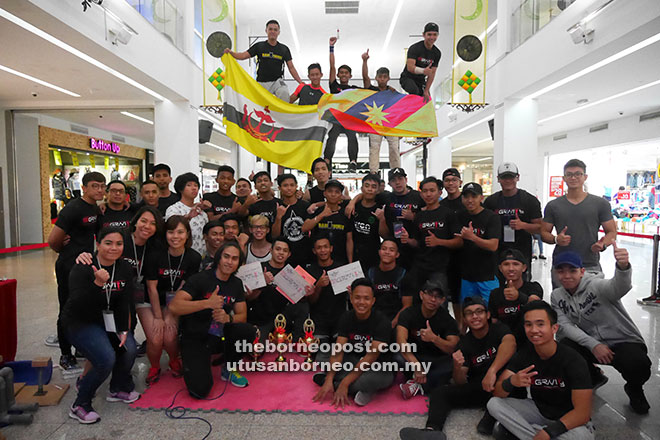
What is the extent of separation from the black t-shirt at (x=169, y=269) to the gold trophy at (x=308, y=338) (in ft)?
3.65

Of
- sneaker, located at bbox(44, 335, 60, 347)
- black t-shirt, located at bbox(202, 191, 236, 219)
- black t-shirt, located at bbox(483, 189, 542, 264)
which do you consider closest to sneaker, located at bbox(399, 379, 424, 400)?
black t-shirt, located at bbox(483, 189, 542, 264)

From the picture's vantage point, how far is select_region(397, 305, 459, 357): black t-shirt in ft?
9.73

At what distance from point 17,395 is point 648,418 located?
442cm

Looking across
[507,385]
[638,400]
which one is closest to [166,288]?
[507,385]

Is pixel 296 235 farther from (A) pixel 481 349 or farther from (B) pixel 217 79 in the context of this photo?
(B) pixel 217 79

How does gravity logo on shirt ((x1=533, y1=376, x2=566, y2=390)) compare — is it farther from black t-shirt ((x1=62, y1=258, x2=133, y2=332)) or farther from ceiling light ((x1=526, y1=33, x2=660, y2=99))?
ceiling light ((x1=526, y1=33, x2=660, y2=99))

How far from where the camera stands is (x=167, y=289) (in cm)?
333

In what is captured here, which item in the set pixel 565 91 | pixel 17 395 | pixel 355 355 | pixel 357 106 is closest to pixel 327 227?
pixel 355 355

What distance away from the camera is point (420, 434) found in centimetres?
240

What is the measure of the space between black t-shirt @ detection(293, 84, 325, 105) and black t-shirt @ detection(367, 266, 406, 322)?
2.83 meters

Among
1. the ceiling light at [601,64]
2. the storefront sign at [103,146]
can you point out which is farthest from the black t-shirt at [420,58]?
the storefront sign at [103,146]

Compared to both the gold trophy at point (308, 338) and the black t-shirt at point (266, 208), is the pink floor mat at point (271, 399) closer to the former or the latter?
the gold trophy at point (308, 338)

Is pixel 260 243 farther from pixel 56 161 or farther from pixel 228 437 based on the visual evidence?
pixel 56 161

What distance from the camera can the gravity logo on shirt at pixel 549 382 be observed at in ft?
7.36
